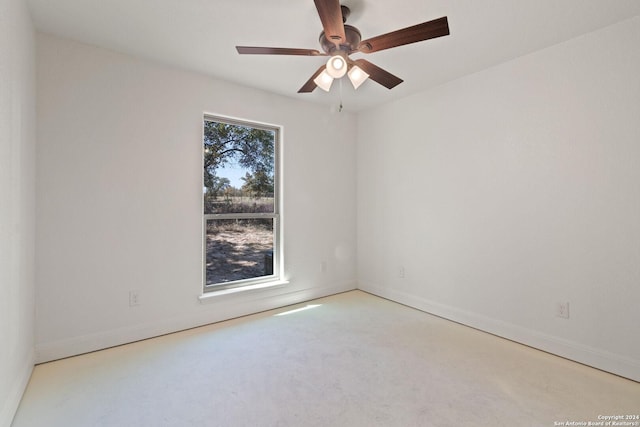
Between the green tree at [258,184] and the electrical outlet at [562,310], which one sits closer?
the electrical outlet at [562,310]

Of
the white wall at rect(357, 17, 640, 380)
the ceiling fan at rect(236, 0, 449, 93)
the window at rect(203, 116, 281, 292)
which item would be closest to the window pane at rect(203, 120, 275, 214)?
the window at rect(203, 116, 281, 292)

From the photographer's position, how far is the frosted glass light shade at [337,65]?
1.96 meters

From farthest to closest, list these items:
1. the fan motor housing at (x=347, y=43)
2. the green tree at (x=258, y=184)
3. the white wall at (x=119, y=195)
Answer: the green tree at (x=258, y=184) < the white wall at (x=119, y=195) < the fan motor housing at (x=347, y=43)

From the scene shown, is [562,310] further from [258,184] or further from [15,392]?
[15,392]

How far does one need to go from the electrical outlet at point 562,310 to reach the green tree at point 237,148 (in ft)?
9.88

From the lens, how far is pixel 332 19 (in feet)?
5.28

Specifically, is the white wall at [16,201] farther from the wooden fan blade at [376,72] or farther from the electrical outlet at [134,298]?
the wooden fan blade at [376,72]

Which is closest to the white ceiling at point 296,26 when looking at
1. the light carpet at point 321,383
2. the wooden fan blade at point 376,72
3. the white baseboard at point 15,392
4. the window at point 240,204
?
the wooden fan blade at point 376,72

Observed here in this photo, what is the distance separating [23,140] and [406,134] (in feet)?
11.2

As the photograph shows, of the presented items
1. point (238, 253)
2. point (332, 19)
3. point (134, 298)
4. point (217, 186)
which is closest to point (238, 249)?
point (238, 253)

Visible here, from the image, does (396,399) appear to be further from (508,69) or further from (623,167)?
(508,69)

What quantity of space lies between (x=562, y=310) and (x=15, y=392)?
3757 millimetres

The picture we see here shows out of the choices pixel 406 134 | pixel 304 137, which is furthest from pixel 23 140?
pixel 406 134

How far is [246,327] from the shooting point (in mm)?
2963
